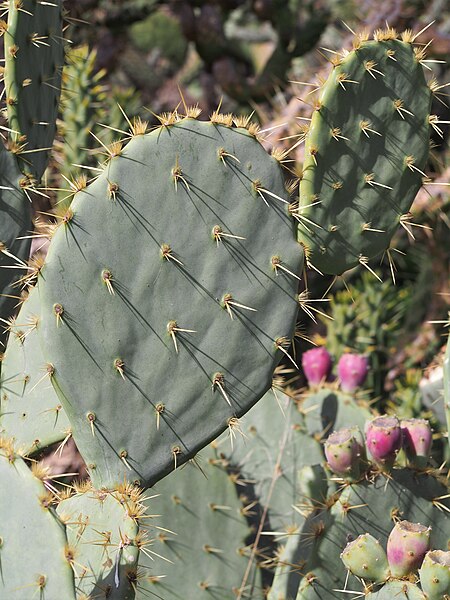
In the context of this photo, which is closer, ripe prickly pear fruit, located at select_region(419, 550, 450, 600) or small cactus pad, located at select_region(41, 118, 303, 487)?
ripe prickly pear fruit, located at select_region(419, 550, 450, 600)

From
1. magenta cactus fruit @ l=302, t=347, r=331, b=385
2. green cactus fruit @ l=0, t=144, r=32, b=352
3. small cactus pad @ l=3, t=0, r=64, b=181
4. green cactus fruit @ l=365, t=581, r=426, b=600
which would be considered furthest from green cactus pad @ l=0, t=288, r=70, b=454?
magenta cactus fruit @ l=302, t=347, r=331, b=385

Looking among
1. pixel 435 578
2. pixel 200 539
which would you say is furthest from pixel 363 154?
pixel 200 539

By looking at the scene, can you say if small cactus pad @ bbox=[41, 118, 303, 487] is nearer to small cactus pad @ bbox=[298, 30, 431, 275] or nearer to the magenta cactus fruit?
small cactus pad @ bbox=[298, 30, 431, 275]

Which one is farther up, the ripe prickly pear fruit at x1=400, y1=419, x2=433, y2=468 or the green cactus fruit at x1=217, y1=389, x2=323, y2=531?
the ripe prickly pear fruit at x1=400, y1=419, x2=433, y2=468

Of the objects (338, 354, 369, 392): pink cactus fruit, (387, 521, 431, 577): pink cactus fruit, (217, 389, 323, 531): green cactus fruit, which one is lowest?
(217, 389, 323, 531): green cactus fruit

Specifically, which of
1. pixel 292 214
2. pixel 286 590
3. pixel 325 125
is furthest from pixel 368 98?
pixel 286 590

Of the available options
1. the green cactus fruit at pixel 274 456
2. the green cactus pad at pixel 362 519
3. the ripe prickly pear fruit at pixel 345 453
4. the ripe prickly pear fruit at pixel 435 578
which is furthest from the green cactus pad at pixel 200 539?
the ripe prickly pear fruit at pixel 435 578

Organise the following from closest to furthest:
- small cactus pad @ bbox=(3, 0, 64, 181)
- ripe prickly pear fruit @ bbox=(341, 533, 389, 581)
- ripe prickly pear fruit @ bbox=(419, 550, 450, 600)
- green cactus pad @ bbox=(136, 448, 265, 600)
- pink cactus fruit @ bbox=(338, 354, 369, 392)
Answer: ripe prickly pear fruit @ bbox=(419, 550, 450, 600) < ripe prickly pear fruit @ bbox=(341, 533, 389, 581) < small cactus pad @ bbox=(3, 0, 64, 181) < green cactus pad @ bbox=(136, 448, 265, 600) < pink cactus fruit @ bbox=(338, 354, 369, 392)
